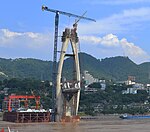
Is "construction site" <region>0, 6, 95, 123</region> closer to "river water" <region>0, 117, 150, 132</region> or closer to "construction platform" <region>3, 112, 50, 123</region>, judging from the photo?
"construction platform" <region>3, 112, 50, 123</region>

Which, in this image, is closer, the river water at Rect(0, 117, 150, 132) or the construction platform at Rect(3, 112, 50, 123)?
the river water at Rect(0, 117, 150, 132)

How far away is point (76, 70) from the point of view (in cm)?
A: 11781

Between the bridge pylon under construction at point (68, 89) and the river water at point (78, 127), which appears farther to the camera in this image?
the bridge pylon under construction at point (68, 89)

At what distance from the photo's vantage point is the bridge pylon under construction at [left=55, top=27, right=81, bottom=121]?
115000mm

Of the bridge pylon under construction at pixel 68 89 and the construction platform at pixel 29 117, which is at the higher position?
the bridge pylon under construction at pixel 68 89

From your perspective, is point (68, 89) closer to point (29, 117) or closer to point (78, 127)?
point (29, 117)

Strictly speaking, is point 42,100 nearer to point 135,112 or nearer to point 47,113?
point 135,112

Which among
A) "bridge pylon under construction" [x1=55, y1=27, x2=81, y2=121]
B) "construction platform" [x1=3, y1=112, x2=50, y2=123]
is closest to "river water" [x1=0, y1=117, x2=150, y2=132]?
"construction platform" [x1=3, y1=112, x2=50, y2=123]

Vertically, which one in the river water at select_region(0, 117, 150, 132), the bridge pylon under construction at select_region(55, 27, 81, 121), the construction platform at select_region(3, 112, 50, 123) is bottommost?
the river water at select_region(0, 117, 150, 132)

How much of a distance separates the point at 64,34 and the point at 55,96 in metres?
17.5

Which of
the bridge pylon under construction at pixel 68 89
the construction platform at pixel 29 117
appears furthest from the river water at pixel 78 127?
the bridge pylon under construction at pixel 68 89

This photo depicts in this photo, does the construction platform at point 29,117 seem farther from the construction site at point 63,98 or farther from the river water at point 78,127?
the river water at point 78,127

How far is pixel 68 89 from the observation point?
Answer: 113750 mm

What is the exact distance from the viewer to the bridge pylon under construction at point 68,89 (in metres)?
115
